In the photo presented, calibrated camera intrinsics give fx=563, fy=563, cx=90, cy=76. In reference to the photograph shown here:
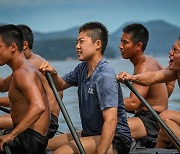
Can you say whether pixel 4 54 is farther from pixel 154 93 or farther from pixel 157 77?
pixel 154 93

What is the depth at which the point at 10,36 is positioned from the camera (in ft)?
18.4

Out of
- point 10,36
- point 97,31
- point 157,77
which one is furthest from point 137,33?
point 10,36

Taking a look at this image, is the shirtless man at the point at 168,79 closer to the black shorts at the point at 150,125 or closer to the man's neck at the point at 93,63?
the man's neck at the point at 93,63

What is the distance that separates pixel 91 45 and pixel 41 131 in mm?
998

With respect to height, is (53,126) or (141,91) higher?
(141,91)

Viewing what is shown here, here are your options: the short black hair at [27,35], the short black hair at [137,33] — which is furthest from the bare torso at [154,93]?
the short black hair at [27,35]

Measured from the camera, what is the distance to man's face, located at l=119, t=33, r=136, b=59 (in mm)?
7543

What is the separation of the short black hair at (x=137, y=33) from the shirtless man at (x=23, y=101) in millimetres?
2279

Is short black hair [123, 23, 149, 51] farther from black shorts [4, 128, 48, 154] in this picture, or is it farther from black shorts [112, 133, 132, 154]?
black shorts [4, 128, 48, 154]

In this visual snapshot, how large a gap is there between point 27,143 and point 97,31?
4.36ft

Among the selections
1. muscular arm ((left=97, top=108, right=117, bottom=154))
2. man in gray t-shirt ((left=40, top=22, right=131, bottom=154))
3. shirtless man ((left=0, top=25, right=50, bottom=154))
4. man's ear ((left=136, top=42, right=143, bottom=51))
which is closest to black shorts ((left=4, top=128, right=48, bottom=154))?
shirtless man ((left=0, top=25, right=50, bottom=154))

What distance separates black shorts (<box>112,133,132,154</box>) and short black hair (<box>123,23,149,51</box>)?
2.25 m

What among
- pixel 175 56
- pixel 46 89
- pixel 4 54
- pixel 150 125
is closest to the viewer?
pixel 4 54

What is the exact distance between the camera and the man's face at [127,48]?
7.54 m
